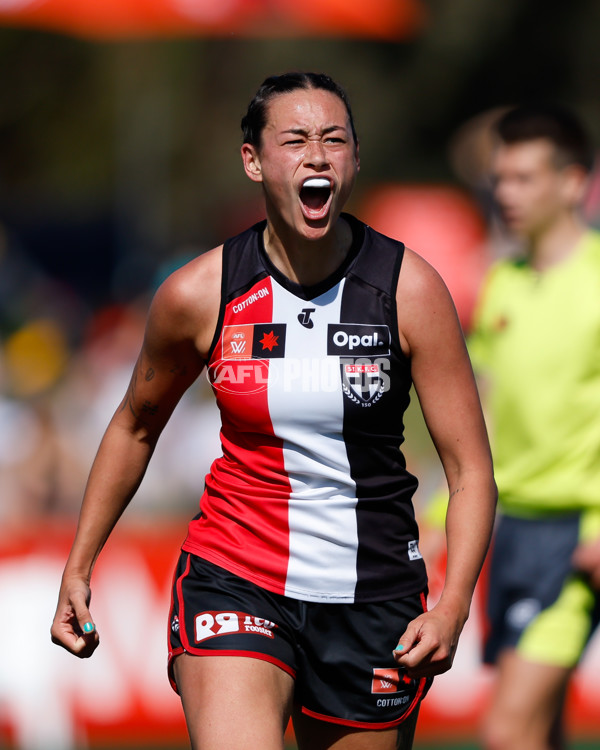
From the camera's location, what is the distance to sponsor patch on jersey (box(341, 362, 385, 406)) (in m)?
3.49

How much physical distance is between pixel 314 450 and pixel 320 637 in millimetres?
533

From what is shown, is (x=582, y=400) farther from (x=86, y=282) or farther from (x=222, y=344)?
(x=86, y=282)

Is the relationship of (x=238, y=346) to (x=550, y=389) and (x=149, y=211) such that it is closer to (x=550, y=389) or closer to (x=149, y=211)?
(x=550, y=389)

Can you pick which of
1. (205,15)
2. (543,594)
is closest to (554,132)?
(543,594)

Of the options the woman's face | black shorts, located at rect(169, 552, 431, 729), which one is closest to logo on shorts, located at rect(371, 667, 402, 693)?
black shorts, located at rect(169, 552, 431, 729)

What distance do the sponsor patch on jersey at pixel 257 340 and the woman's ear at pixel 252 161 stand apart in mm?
429

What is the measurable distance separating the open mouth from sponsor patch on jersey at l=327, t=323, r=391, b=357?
32 cm

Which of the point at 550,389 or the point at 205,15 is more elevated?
the point at 205,15

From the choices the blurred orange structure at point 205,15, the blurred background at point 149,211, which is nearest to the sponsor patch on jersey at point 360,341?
the blurred background at point 149,211

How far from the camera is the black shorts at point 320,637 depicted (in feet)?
11.6

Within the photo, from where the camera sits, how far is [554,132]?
17.2 feet

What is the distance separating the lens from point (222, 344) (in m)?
3.59

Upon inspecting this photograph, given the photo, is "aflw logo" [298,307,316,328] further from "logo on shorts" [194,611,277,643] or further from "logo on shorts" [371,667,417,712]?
"logo on shorts" [371,667,417,712]

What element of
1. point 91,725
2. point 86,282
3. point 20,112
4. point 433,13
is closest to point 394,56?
point 433,13
